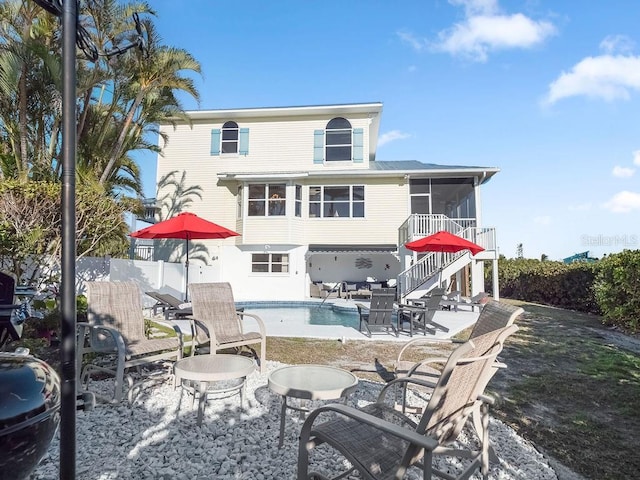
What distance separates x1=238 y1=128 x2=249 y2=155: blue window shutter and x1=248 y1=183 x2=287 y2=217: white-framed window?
7.38 feet

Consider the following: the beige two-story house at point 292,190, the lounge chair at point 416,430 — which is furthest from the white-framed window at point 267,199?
the lounge chair at point 416,430

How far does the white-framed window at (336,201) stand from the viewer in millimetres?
18734

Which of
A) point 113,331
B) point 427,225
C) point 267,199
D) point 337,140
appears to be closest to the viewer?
point 113,331

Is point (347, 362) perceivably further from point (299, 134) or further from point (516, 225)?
point (516, 225)

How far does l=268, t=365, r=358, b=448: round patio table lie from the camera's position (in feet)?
9.94

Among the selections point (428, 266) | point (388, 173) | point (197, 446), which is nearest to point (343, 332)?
point (197, 446)

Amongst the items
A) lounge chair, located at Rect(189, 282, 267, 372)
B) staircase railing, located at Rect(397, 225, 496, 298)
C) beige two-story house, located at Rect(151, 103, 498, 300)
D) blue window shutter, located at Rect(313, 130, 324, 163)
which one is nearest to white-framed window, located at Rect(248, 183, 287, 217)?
beige two-story house, located at Rect(151, 103, 498, 300)

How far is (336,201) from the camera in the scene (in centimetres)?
1902

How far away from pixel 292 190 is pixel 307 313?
6.86 metres

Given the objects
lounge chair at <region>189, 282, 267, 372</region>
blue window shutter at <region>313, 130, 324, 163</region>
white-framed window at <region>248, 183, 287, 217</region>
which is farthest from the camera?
blue window shutter at <region>313, 130, 324, 163</region>

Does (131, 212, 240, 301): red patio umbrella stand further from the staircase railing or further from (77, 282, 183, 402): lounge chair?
the staircase railing

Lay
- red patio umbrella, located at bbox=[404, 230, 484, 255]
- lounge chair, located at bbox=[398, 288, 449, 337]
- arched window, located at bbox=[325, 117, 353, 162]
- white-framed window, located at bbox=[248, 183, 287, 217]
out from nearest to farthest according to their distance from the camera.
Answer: lounge chair, located at bbox=[398, 288, 449, 337]
red patio umbrella, located at bbox=[404, 230, 484, 255]
white-framed window, located at bbox=[248, 183, 287, 217]
arched window, located at bbox=[325, 117, 353, 162]

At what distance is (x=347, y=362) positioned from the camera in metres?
6.29

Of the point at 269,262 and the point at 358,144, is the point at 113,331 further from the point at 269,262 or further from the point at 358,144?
the point at 358,144
